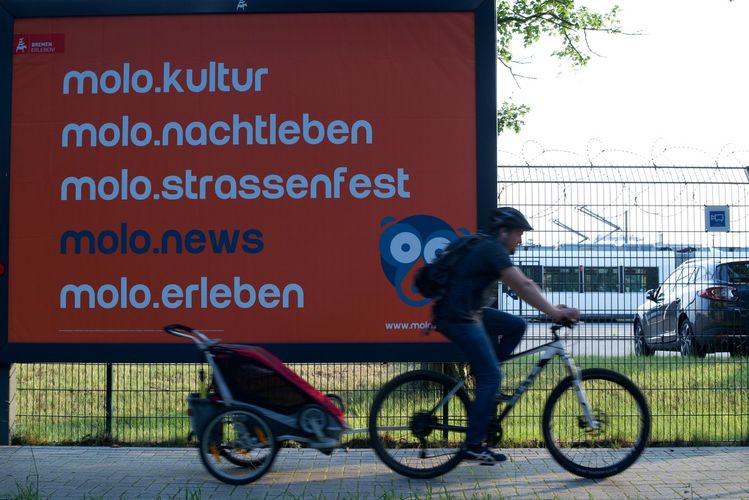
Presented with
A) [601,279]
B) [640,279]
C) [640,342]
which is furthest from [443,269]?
[640,342]

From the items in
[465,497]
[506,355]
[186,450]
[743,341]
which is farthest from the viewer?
[743,341]

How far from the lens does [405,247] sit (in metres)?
7.43

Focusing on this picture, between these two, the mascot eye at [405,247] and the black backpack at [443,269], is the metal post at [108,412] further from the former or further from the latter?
the black backpack at [443,269]

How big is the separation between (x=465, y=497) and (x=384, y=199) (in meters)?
2.88

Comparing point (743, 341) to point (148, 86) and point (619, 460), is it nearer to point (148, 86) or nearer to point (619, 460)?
point (619, 460)

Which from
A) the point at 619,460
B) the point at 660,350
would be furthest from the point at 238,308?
the point at 660,350

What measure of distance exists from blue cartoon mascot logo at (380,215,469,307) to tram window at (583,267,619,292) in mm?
1368

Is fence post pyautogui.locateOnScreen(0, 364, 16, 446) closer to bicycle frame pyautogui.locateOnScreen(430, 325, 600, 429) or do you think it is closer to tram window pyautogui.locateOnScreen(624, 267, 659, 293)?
bicycle frame pyautogui.locateOnScreen(430, 325, 600, 429)

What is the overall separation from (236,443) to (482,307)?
2.04 meters

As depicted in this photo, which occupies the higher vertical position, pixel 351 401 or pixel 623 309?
pixel 623 309

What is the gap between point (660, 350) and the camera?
26.9 feet

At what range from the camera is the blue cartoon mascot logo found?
7395 millimetres

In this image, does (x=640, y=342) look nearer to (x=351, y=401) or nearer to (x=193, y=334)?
(x=351, y=401)

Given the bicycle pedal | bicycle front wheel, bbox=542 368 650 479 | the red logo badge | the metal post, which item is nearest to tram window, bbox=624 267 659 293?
bicycle front wheel, bbox=542 368 650 479
